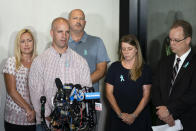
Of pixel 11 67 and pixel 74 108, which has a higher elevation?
pixel 11 67

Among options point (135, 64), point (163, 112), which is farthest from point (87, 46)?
point (163, 112)

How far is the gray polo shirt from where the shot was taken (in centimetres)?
362

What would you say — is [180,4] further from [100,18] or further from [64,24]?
[64,24]

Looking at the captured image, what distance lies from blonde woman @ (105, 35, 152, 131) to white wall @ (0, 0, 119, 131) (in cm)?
108

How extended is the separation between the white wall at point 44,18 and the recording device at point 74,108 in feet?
5.70

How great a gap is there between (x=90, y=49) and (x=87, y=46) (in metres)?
0.05

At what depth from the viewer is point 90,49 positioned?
12.0ft

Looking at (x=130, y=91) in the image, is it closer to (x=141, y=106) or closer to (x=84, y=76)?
(x=141, y=106)

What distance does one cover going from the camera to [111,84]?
3340mm

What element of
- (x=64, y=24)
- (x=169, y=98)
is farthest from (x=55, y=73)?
(x=169, y=98)

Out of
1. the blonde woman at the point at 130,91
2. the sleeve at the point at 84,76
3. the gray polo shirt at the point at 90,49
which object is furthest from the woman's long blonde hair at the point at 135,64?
the sleeve at the point at 84,76

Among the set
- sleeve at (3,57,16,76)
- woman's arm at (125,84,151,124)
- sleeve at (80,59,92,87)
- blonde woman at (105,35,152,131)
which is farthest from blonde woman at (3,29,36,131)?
woman's arm at (125,84,151,124)

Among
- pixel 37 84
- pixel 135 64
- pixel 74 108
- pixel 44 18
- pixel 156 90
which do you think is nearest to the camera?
pixel 74 108

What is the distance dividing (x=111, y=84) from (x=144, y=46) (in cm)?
111
